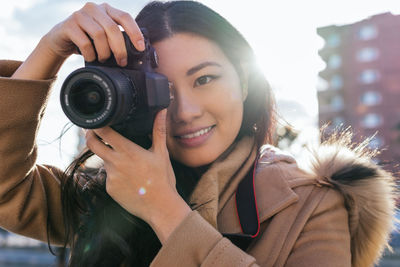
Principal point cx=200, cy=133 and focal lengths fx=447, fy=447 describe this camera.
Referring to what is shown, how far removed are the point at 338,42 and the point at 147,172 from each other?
3571cm

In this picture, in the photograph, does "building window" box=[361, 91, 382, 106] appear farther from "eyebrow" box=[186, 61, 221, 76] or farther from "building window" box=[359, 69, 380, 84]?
"eyebrow" box=[186, 61, 221, 76]

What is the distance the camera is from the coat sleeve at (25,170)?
1367 millimetres

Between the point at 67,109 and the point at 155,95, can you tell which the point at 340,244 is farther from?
the point at 67,109

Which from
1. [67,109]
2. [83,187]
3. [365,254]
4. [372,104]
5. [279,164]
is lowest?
[372,104]

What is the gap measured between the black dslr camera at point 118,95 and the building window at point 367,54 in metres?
33.4

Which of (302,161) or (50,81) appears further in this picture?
(302,161)

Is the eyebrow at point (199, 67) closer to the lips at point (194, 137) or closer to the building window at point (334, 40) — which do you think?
the lips at point (194, 137)

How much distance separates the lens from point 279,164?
1529 millimetres

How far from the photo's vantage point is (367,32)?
32.7m

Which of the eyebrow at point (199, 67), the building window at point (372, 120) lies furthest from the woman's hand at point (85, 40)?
the building window at point (372, 120)

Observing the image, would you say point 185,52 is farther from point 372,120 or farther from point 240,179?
point 372,120

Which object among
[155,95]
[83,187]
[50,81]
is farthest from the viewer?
[83,187]

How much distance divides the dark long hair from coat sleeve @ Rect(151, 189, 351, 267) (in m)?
0.28

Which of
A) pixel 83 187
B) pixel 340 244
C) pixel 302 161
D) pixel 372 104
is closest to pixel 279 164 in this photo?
pixel 302 161
